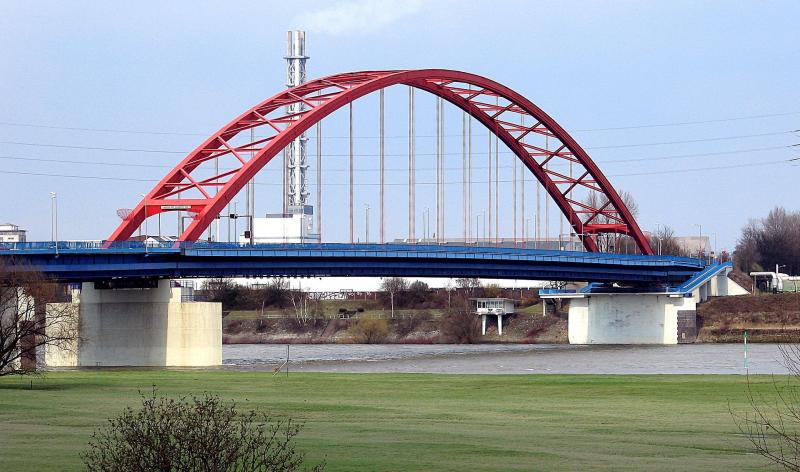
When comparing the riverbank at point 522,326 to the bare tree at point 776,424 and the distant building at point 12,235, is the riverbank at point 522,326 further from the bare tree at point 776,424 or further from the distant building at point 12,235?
the bare tree at point 776,424

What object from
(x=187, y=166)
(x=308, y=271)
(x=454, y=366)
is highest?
(x=187, y=166)

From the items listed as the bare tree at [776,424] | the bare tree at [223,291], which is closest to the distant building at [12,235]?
the bare tree at [223,291]

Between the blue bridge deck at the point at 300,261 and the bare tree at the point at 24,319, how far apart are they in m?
2.39

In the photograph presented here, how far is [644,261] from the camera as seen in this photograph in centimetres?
9931

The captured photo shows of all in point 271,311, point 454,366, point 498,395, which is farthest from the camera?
point 271,311

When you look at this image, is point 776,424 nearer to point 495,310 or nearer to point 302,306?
point 495,310

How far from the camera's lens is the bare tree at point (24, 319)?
154 ft

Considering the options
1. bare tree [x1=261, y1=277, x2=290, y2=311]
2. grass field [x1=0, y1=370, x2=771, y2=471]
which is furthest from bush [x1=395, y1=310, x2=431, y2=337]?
grass field [x1=0, y1=370, x2=771, y2=471]

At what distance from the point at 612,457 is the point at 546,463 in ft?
5.24

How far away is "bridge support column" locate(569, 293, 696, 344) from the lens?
103 meters

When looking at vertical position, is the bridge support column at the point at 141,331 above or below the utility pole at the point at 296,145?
below

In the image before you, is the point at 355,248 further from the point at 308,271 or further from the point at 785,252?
the point at 785,252

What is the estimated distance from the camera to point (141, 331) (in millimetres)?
72375

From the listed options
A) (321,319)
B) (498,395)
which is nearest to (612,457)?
(498,395)
